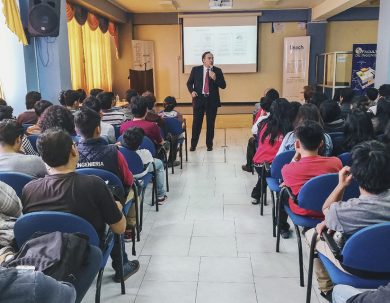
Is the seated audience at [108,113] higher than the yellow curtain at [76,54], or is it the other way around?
→ the yellow curtain at [76,54]

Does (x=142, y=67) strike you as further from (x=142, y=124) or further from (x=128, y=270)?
(x=128, y=270)

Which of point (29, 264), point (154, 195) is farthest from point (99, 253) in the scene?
point (154, 195)

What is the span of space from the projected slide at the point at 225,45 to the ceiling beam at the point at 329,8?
1459mm

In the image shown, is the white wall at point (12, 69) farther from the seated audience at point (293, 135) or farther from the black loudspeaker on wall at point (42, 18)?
the seated audience at point (293, 135)

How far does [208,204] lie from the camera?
4.05 meters

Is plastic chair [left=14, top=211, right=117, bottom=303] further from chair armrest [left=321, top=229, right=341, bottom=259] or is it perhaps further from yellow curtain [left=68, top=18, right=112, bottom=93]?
yellow curtain [left=68, top=18, right=112, bottom=93]

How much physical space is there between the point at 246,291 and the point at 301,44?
8.27 metres

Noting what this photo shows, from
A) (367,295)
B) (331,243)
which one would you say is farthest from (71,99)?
(367,295)

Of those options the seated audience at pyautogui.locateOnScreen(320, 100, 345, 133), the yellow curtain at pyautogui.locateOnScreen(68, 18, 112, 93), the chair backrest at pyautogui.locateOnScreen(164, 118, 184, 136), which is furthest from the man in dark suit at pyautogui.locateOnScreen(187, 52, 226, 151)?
the seated audience at pyautogui.locateOnScreen(320, 100, 345, 133)

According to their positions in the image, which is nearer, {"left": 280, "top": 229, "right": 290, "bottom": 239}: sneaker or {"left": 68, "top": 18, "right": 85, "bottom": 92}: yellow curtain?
{"left": 280, "top": 229, "right": 290, "bottom": 239}: sneaker

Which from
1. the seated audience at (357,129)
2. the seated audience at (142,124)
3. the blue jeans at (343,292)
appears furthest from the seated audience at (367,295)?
the seated audience at (142,124)

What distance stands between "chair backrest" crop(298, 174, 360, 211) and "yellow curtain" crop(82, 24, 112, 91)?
6.43 metres

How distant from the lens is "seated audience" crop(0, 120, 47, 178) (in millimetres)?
2361

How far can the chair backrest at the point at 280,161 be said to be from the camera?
9.77 feet
